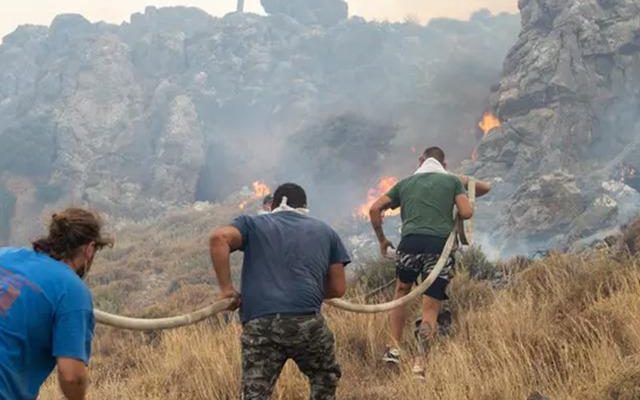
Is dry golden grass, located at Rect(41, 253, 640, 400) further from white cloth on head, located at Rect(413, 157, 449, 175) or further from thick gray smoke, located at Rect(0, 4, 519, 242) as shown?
thick gray smoke, located at Rect(0, 4, 519, 242)

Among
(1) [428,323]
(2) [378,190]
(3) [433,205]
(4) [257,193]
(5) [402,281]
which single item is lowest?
(4) [257,193]

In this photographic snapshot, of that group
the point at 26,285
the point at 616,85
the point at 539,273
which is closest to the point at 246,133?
the point at 616,85

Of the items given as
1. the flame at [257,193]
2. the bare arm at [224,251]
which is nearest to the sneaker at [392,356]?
the bare arm at [224,251]

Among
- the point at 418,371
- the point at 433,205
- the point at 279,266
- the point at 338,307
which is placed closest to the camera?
the point at 279,266

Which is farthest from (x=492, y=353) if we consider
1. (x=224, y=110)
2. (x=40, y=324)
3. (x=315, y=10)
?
(x=315, y=10)

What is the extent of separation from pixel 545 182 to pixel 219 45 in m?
50.2

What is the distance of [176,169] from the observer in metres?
55.0

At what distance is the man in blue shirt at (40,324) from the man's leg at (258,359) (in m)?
1.33

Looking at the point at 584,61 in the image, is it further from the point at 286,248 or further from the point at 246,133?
the point at 286,248

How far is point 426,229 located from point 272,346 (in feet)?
7.61

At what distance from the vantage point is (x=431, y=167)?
5.72 m

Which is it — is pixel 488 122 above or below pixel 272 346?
above

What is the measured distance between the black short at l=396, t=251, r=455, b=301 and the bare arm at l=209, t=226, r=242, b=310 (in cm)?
224

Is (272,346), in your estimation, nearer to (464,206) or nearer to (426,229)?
(426,229)
